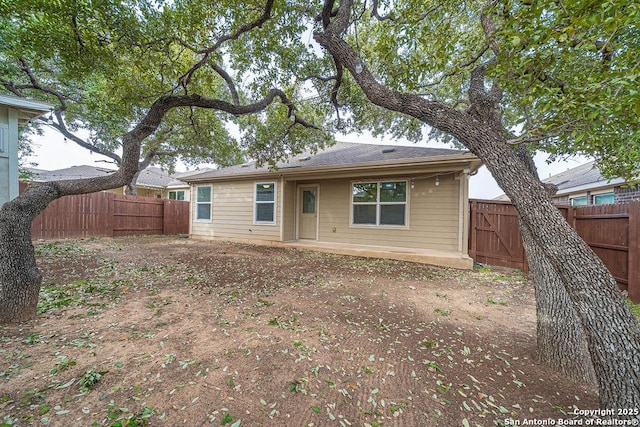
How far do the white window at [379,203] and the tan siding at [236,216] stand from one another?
2.84m

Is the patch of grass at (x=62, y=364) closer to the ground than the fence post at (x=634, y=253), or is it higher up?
closer to the ground

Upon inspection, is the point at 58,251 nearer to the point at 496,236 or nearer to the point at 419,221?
the point at 419,221

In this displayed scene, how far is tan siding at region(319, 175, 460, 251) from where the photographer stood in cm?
676

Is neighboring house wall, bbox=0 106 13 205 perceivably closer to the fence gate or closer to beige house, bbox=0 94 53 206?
beige house, bbox=0 94 53 206

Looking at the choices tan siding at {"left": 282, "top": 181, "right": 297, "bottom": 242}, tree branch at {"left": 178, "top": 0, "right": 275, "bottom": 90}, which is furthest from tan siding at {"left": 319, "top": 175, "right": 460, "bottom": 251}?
tree branch at {"left": 178, "top": 0, "right": 275, "bottom": 90}

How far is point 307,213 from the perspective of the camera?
30.0 feet

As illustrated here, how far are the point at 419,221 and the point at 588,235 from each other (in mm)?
3398

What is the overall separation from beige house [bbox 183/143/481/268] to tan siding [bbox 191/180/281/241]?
0.04 metres

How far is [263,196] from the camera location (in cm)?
930

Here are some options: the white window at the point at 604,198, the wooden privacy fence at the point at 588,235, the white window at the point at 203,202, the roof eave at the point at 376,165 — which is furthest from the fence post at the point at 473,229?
the white window at the point at 203,202

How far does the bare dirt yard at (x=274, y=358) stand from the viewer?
1.71m

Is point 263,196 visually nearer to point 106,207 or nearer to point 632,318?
point 106,207

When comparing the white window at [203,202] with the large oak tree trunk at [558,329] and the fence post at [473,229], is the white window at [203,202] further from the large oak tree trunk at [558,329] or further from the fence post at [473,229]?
the large oak tree trunk at [558,329]

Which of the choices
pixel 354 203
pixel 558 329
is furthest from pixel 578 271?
pixel 354 203
